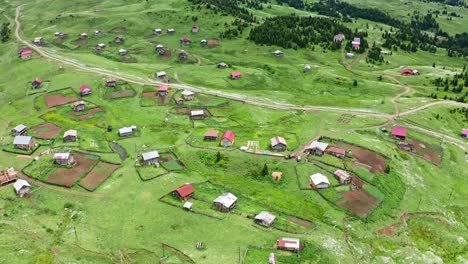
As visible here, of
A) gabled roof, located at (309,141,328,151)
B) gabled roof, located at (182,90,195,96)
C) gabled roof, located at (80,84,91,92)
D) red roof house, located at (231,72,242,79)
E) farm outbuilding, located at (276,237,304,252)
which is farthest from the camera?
red roof house, located at (231,72,242,79)

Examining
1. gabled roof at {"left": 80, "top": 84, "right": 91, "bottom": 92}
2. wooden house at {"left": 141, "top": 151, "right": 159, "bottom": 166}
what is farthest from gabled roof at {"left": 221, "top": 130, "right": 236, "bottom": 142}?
gabled roof at {"left": 80, "top": 84, "right": 91, "bottom": 92}

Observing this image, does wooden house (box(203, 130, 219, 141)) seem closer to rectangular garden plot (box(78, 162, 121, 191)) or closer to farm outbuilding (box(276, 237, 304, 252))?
rectangular garden plot (box(78, 162, 121, 191))

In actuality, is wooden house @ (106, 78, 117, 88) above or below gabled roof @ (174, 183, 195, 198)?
above

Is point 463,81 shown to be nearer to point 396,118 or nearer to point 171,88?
point 396,118

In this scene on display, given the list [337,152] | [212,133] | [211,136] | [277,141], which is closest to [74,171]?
[211,136]

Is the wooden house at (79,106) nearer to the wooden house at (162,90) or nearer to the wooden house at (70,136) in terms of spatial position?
the wooden house at (70,136)

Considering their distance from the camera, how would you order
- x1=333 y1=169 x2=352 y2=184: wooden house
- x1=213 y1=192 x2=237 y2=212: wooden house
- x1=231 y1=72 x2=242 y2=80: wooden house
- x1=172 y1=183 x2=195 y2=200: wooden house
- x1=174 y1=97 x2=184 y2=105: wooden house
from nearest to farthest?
x1=213 y1=192 x2=237 y2=212: wooden house, x1=172 y1=183 x2=195 y2=200: wooden house, x1=333 y1=169 x2=352 y2=184: wooden house, x1=174 y1=97 x2=184 y2=105: wooden house, x1=231 y1=72 x2=242 y2=80: wooden house

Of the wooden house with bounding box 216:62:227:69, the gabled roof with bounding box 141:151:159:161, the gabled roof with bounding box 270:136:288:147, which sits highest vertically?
the gabled roof with bounding box 141:151:159:161

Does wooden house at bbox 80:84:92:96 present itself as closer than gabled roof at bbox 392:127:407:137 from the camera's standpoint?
No
